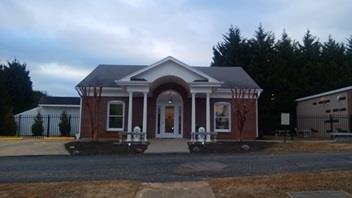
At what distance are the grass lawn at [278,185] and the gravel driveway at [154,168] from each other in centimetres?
175

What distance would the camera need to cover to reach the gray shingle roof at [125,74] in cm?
3028

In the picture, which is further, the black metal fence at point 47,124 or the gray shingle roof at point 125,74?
the black metal fence at point 47,124

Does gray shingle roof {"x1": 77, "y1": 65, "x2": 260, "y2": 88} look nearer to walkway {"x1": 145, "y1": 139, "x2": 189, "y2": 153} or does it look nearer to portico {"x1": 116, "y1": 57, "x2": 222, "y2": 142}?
portico {"x1": 116, "y1": 57, "x2": 222, "y2": 142}

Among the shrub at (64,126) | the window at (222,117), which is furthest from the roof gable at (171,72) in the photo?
the shrub at (64,126)

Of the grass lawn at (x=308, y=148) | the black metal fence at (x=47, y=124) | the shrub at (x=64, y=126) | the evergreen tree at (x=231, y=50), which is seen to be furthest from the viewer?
the evergreen tree at (x=231, y=50)

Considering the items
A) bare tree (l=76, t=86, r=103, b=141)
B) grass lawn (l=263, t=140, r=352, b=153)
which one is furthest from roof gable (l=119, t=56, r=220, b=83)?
grass lawn (l=263, t=140, r=352, b=153)

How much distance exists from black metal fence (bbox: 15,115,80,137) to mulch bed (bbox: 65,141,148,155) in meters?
15.6

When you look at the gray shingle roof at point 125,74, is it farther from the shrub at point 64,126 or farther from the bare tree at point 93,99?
the shrub at point 64,126

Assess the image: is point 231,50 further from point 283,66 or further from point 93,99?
point 93,99

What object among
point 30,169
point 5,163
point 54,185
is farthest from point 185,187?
point 5,163

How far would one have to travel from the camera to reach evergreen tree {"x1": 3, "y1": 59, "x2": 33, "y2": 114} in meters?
56.4

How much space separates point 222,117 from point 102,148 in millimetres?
11276

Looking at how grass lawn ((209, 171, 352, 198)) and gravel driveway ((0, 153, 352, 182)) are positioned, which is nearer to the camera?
grass lawn ((209, 171, 352, 198))

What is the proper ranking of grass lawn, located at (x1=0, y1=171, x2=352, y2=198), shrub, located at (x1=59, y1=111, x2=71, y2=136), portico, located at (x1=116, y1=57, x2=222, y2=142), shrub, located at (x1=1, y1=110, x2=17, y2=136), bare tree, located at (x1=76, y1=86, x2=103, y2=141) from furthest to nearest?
shrub, located at (x1=59, y1=111, x2=71, y2=136) < shrub, located at (x1=1, y1=110, x2=17, y2=136) < bare tree, located at (x1=76, y1=86, x2=103, y2=141) < portico, located at (x1=116, y1=57, x2=222, y2=142) < grass lawn, located at (x1=0, y1=171, x2=352, y2=198)
